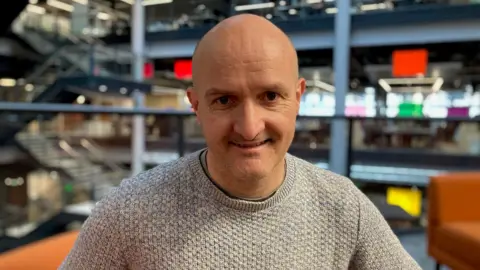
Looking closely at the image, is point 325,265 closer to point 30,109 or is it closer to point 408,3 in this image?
point 30,109

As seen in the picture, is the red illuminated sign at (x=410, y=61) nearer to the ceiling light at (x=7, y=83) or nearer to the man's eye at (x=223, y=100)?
the ceiling light at (x=7, y=83)

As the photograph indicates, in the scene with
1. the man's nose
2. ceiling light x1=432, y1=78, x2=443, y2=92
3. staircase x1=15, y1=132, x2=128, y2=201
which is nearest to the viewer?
the man's nose

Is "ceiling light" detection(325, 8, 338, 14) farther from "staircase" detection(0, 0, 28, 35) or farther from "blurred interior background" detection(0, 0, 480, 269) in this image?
"staircase" detection(0, 0, 28, 35)

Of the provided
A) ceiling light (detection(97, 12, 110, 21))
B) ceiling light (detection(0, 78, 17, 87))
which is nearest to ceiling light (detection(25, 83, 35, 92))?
ceiling light (detection(0, 78, 17, 87))

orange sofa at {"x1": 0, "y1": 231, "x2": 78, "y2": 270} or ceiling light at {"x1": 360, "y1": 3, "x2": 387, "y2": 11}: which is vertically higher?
ceiling light at {"x1": 360, "y1": 3, "x2": 387, "y2": 11}

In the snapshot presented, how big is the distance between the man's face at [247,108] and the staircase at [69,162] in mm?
4136

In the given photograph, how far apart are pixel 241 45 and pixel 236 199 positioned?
0.79 feet

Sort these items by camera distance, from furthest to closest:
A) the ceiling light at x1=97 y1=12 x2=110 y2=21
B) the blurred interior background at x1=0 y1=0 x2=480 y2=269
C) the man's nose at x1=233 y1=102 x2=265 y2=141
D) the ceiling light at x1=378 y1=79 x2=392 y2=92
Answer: the ceiling light at x1=378 y1=79 x2=392 y2=92 < the ceiling light at x1=97 y1=12 x2=110 y2=21 < the blurred interior background at x1=0 y1=0 x2=480 y2=269 < the man's nose at x1=233 y1=102 x2=265 y2=141

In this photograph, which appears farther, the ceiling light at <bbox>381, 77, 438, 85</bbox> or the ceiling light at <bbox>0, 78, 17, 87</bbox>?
the ceiling light at <bbox>381, 77, 438, 85</bbox>

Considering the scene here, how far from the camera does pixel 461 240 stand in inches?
72.4

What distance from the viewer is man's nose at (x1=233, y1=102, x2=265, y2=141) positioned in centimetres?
64

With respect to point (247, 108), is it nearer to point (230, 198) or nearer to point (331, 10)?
point (230, 198)

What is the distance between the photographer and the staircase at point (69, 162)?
515 cm

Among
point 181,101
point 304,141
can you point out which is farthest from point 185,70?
point 304,141
